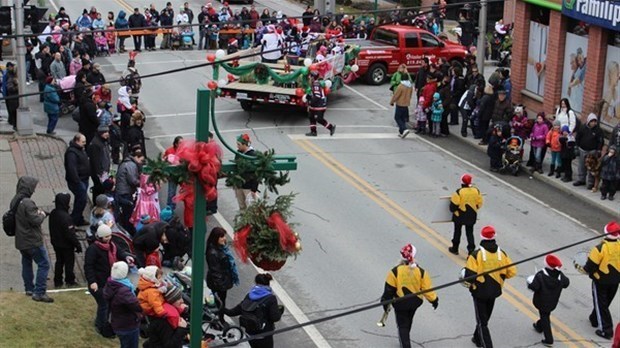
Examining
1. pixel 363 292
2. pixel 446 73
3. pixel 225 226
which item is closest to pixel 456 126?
pixel 446 73

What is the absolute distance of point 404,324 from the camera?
14000 mm

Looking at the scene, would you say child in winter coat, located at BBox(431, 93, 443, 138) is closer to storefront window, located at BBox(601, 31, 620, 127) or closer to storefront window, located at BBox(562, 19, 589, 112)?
storefront window, located at BBox(562, 19, 589, 112)

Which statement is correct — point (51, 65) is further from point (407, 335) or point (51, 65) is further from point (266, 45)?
point (407, 335)

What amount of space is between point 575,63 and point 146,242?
13640mm

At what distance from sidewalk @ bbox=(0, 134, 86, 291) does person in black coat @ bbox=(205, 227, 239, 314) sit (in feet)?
7.81

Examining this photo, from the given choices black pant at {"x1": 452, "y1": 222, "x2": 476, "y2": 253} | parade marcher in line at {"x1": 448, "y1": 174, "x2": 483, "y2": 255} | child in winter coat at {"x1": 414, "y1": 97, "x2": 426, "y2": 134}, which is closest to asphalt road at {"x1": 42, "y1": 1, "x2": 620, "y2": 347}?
black pant at {"x1": 452, "y1": 222, "x2": 476, "y2": 253}

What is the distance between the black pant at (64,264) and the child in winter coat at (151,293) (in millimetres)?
3130

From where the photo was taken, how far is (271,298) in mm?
13070

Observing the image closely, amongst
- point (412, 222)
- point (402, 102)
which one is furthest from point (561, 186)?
point (402, 102)

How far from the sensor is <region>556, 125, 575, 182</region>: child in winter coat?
22.2 m

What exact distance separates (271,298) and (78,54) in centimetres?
1884

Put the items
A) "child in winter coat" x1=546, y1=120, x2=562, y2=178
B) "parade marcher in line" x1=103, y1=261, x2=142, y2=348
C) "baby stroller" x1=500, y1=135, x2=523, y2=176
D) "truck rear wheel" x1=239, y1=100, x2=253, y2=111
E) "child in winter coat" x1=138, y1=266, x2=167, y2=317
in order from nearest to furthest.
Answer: "child in winter coat" x1=138, y1=266, x2=167, y2=317, "parade marcher in line" x1=103, y1=261, x2=142, y2=348, "child in winter coat" x1=546, y1=120, x2=562, y2=178, "baby stroller" x1=500, y1=135, x2=523, y2=176, "truck rear wheel" x1=239, y1=100, x2=253, y2=111

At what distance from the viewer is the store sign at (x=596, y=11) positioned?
2315cm

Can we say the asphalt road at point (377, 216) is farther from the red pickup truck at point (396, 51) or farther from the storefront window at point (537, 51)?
the storefront window at point (537, 51)
